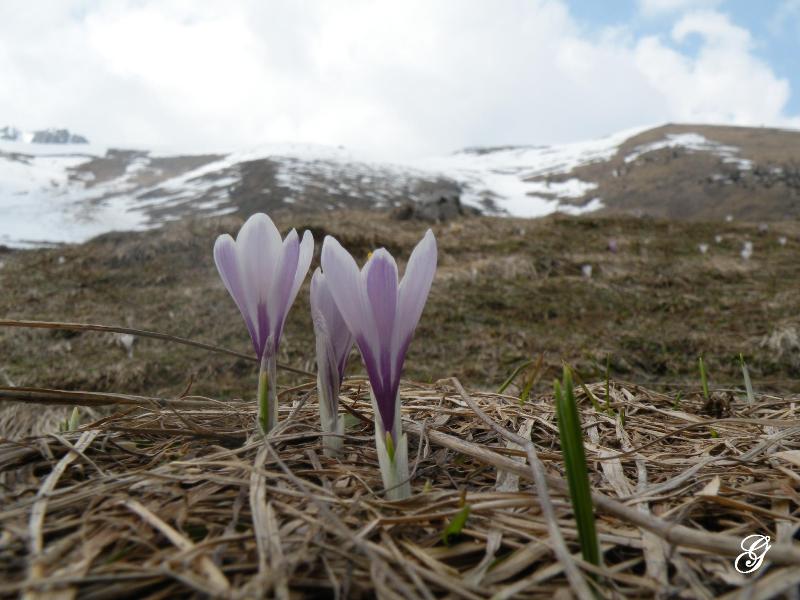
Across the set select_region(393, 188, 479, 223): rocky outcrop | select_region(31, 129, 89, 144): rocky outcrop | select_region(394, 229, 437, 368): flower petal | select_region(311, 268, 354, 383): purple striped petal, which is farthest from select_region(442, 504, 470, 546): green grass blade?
select_region(31, 129, 89, 144): rocky outcrop

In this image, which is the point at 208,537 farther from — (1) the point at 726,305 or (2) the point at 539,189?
(2) the point at 539,189

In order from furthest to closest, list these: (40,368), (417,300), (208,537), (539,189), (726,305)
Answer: (539,189), (726,305), (40,368), (417,300), (208,537)

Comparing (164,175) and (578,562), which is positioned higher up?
(164,175)

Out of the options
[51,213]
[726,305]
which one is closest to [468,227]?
[726,305]

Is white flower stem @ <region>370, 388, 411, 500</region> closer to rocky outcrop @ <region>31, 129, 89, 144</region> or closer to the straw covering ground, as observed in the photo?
the straw covering ground

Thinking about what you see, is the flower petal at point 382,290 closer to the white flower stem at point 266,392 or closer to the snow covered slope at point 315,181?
the white flower stem at point 266,392

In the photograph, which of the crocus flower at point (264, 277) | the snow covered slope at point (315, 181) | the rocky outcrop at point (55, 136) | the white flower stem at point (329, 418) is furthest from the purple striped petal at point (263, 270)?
the rocky outcrop at point (55, 136)

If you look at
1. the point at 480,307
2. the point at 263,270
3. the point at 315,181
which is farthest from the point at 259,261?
the point at 315,181
